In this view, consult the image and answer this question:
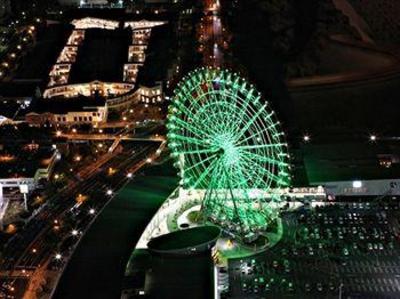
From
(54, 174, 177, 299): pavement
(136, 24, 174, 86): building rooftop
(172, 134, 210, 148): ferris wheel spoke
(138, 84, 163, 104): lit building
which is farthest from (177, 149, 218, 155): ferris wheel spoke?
(136, 24, 174, 86): building rooftop

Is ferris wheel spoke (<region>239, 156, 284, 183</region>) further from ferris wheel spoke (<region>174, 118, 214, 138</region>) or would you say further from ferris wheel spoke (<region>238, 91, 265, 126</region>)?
ferris wheel spoke (<region>174, 118, 214, 138</region>)

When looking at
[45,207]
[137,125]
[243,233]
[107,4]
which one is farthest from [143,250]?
[107,4]

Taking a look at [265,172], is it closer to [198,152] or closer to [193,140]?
[198,152]

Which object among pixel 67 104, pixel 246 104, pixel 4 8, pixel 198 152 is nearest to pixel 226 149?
pixel 198 152

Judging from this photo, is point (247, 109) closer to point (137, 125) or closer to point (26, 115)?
Result: point (137, 125)

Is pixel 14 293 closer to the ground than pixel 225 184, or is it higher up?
closer to the ground
